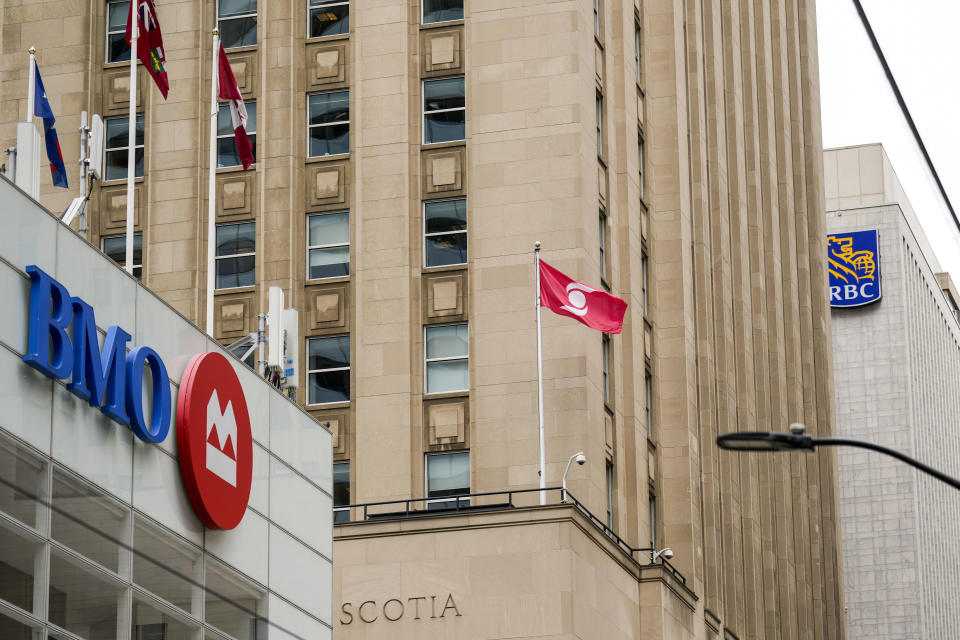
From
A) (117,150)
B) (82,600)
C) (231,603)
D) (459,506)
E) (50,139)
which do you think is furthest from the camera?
(117,150)

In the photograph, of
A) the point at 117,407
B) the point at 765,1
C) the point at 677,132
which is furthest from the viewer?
the point at 765,1

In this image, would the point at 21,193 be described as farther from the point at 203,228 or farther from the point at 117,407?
the point at 203,228

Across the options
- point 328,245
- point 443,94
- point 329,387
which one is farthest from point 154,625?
point 443,94

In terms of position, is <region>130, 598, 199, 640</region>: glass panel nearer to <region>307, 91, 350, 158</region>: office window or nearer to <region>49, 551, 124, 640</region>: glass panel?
<region>49, 551, 124, 640</region>: glass panel

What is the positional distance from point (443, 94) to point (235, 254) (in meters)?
8.08

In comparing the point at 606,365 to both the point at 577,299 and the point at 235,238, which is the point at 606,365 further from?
the point at 235,238

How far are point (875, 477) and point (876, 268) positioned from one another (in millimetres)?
Answer: 16589

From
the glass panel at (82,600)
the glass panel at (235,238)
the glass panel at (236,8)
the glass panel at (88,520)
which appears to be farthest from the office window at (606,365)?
the glass panel at (82,600)

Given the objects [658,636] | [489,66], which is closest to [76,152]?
[489,66]

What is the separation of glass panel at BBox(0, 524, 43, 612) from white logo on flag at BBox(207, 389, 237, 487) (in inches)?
200

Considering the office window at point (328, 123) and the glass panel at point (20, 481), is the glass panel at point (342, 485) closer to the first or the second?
the office window at point (328, 123)

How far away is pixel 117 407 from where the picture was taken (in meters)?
27.2

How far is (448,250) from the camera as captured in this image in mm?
57469

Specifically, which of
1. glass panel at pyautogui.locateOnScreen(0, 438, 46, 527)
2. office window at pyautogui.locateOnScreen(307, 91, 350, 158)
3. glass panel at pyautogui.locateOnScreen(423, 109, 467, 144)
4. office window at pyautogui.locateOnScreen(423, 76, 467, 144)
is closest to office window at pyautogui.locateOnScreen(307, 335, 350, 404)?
office window at pyautogui.locateOnScreen(307, 91, 350, 158)
